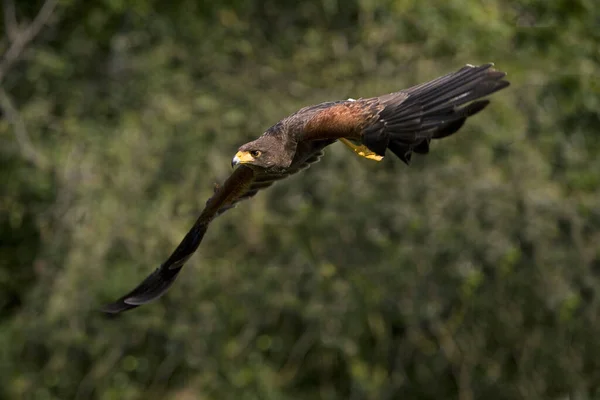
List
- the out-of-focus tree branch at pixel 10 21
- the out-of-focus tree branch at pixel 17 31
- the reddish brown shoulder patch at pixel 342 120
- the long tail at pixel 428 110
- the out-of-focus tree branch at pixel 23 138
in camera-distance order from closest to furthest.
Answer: the long tail at pixel 428 110 < the reddish brown shoulder patch at pixel 342 120 < the out-of-focus tree branch at pixel 23 138 < the out-of-focus tree branch at pixel 17 31 < the out-of-focus tree branch at pixel 10 21

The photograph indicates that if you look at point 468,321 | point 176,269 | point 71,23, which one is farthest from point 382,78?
point 176,269

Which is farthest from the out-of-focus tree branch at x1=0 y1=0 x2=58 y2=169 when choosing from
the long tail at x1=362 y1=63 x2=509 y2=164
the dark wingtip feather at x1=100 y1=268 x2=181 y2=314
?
the long tail at x1=362 y1=63 x2=509 y2=164

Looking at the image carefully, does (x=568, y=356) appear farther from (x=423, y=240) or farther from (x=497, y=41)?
(x=497, y=41)

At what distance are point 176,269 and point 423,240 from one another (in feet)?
14.2

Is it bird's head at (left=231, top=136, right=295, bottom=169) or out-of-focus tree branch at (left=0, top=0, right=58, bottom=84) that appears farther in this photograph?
out-of-focus tree branch at (left=0, top=0, right=58, bottom=84)

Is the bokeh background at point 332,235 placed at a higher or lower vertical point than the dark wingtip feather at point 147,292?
lower

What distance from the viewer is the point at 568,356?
32.8ft

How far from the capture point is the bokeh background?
10.1 meters

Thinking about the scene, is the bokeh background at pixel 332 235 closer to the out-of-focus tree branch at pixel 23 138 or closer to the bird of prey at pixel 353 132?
the out-of-focus tree branch at pixel 23 138

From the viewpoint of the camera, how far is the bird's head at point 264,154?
5.76 m

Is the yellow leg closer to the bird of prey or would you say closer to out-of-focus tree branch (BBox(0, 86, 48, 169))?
the bird of prey

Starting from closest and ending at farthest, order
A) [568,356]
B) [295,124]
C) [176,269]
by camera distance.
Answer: [295,124] → [176,269] → [568,356]

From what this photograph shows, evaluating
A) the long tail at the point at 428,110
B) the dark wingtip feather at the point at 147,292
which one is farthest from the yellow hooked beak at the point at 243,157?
the dark wingtip feather at the point at 147,292

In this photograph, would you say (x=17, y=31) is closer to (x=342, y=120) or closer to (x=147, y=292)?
(x=147, y=292)
